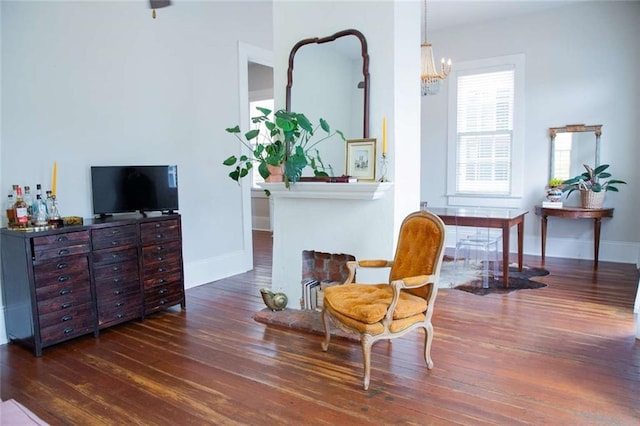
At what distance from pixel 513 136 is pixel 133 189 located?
195 inches

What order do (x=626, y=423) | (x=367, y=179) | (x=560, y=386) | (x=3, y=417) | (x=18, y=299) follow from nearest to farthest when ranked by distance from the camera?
(x=3, y=417)
(x=626, y=423)
(x=560, y=386)
(x=18, y=299)
(x=367, y=179)

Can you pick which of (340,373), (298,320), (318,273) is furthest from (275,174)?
(340,373)

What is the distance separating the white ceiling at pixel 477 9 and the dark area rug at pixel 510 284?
336 cm

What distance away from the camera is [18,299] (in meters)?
3.09

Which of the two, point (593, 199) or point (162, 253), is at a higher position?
point (593, 199)

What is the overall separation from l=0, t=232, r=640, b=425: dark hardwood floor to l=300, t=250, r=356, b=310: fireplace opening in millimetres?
423

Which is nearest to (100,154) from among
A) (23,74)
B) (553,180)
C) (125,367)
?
(23,74)

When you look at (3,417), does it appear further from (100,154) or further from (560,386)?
(100,154)

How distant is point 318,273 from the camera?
3.82 m

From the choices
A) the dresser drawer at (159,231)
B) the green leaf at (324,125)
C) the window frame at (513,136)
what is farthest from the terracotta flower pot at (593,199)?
the dresser drawer at (159,231)

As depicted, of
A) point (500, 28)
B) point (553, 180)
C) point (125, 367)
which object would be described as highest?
point (500, 28)

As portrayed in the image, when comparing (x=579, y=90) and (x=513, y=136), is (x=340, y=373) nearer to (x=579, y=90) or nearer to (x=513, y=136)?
(x=513, y=136)

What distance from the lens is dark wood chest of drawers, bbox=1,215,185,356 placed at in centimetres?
299

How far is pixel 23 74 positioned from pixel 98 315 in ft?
6.27
